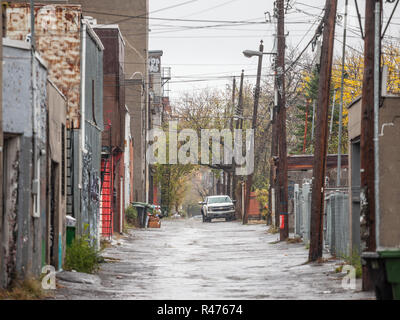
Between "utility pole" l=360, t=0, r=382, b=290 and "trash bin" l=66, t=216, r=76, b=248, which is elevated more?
"utility pole" l=360, t=0, r=382, b=290

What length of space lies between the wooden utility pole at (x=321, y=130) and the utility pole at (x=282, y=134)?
9.55 metres

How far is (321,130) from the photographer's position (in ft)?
74.6

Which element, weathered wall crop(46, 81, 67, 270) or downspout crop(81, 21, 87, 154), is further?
downspout crop(81, 21, 87, 154)

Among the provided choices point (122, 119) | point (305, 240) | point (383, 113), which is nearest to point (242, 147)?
point (122, 119)

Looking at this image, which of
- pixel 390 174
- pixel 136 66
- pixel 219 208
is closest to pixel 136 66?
pixel 136 66

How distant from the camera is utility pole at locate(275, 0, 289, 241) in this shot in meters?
32.8

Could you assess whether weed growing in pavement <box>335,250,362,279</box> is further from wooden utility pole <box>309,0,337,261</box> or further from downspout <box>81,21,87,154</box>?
downspout <box>81,21,87,154</box>

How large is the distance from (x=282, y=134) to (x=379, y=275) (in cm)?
2010

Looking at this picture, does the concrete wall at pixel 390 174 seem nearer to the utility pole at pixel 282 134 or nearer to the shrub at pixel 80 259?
the shrub at pixel 80 259

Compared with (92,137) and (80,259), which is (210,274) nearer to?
(80,259)

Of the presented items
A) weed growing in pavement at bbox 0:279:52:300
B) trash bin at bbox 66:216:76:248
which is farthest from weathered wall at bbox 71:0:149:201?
weed growing in pavement at bbox 0:279:52:300

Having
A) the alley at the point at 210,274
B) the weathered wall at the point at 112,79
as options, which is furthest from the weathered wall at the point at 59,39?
the weathered wall at the point at 112,79

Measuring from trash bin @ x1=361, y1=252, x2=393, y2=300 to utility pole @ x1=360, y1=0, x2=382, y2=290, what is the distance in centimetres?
187

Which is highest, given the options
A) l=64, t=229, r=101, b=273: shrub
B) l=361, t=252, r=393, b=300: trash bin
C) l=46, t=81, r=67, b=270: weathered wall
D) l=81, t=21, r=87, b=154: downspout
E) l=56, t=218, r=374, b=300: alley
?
l=81, t=21, r=87, b=154: downspout
